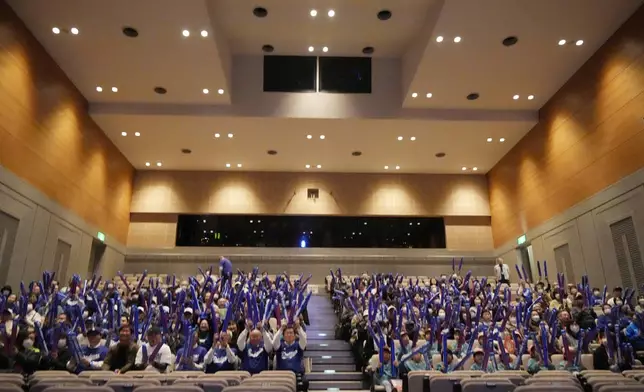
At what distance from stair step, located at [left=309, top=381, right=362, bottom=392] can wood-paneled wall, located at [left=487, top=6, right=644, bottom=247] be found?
876cm

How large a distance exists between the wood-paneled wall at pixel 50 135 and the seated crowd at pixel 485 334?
890 cm

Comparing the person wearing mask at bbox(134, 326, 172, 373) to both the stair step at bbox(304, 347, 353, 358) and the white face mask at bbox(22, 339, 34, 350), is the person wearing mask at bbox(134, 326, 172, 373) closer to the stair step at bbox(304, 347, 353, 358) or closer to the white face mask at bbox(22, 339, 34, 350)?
the white face mask at bbox(22, 339, 34, 350)

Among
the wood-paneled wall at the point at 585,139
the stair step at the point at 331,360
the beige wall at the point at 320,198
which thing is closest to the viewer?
the stair step at the point at 331,360

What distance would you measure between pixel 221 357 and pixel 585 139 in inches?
467

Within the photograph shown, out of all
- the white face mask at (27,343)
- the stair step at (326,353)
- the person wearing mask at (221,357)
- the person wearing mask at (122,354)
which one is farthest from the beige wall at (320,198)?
the person wearing mask at (122,354)

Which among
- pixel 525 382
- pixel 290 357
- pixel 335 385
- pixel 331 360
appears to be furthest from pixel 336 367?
pixel 525 382

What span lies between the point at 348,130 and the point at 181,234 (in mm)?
8882

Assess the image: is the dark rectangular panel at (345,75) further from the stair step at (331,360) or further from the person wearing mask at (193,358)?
the person wearing mask at (193,358)

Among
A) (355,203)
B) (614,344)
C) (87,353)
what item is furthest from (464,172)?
(87,353)

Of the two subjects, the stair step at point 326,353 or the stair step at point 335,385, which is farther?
the stair step at point 326,353

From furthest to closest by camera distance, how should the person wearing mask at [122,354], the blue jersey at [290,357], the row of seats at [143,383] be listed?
the blue jersey at [290,357], the person wearing mask at [122,354], the row of seats at [143,383]

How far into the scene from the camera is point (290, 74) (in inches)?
611

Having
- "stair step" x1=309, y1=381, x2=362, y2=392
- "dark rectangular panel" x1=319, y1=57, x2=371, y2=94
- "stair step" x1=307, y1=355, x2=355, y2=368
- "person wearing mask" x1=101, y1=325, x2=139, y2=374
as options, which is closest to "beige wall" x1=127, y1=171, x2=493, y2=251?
"dark rectangular panel" x1=319, y1=57, x2=371, y2=94

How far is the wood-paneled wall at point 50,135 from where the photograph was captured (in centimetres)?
1162
